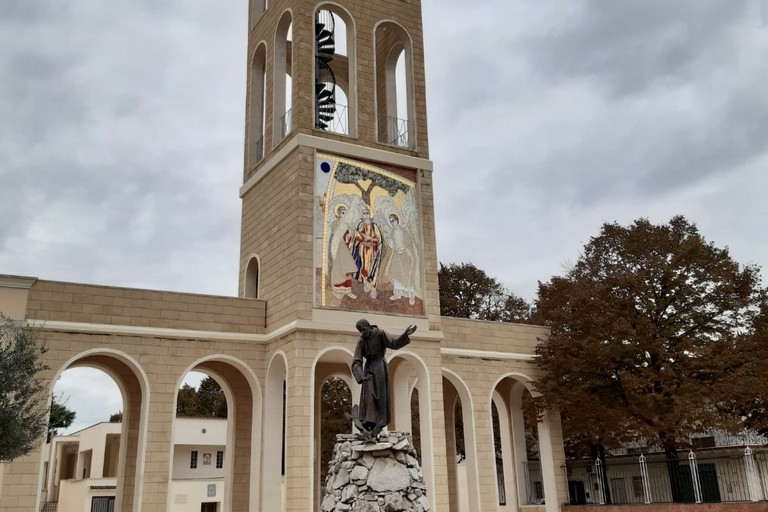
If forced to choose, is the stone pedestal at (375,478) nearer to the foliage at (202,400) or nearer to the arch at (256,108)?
the arch at (256,108)

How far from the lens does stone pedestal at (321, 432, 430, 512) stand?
11.0 m

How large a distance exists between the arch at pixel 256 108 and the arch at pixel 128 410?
7.34m

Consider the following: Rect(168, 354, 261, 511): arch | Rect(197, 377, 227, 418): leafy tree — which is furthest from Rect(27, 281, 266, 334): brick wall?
Rect(197, 377, 227, 418): leafy tree

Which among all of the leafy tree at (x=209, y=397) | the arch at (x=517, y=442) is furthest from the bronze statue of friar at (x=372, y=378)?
the leafy tree at (x=209, y=397)

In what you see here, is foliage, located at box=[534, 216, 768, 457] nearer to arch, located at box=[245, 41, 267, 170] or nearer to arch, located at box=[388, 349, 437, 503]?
arch, located at box=[388, 349, 437, 503]

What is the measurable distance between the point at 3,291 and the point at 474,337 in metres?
13.1

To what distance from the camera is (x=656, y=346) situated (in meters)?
20.1

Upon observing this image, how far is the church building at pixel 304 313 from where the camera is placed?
18.2 metres

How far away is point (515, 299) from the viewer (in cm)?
3509

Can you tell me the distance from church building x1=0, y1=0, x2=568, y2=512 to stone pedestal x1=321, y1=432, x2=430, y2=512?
21.6 ft

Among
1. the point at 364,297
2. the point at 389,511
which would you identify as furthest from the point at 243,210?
the point at 389,511

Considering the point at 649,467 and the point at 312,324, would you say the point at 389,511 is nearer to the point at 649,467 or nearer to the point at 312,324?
the point at 312,324

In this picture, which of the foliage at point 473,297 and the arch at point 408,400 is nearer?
the arch at point 408,400

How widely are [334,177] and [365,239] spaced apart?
190cm
